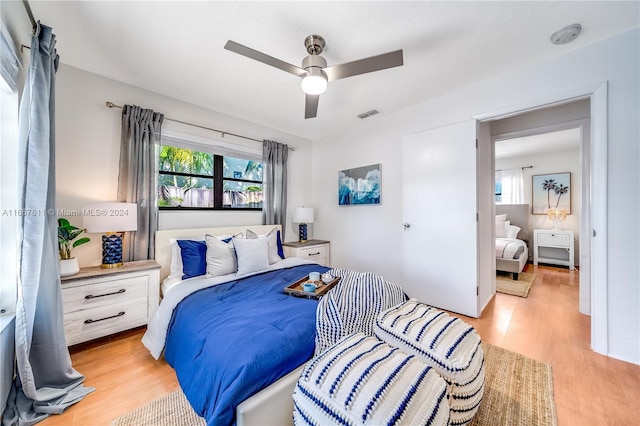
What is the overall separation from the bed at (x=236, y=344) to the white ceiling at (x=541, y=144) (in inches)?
184

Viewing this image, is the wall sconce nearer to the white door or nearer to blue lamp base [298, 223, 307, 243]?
the white door

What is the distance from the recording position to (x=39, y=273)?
1.46 meters

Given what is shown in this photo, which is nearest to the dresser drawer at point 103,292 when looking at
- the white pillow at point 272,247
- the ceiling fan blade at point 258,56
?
the white pillow at point 272,247

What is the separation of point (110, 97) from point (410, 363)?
11.4 ft

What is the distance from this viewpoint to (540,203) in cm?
543

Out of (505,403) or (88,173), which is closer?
(505,403)

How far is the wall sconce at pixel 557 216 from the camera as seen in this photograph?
507 centimetres

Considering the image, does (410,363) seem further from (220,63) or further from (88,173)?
(88,173)

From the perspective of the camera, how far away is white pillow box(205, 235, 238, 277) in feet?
7.68

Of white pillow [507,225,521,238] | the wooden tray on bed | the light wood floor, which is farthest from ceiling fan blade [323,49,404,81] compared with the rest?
white pillow [507,225,521,238]

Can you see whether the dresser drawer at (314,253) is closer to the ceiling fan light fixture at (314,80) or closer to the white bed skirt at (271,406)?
the ceiling fan light fixture at (314,80)

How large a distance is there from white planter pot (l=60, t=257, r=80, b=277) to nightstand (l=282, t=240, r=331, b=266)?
2.32 meters

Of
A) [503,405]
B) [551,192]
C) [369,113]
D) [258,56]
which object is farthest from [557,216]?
[258,56]

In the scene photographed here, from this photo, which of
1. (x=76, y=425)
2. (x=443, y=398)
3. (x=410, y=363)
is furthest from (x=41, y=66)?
(x=443, y=398)
